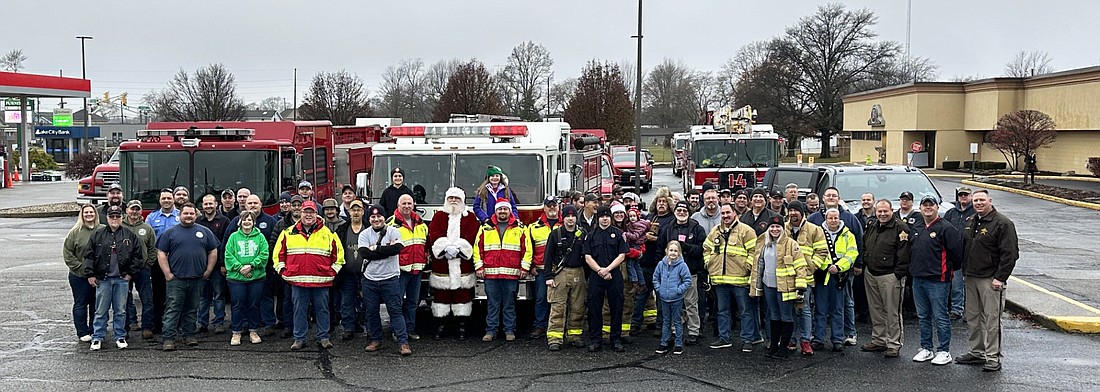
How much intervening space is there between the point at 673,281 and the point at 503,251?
173 centimetres

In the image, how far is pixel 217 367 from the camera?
29.4 feet

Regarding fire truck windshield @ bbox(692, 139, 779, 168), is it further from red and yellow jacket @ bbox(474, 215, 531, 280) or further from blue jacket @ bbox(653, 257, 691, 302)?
red and yellow jacket @ bbox(474, 215, 531, 280)

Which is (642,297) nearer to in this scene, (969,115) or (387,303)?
(387,303)

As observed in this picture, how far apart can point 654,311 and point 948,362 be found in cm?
309

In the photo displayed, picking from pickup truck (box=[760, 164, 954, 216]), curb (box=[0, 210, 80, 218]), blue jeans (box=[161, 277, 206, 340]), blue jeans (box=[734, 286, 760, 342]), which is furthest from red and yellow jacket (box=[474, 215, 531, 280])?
curb (box=[0, 210, 80, 218])

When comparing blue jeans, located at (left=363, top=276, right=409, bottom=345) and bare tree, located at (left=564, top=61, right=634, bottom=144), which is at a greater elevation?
bare tree, located at (left=564, top=61, right=634, bottom=144)

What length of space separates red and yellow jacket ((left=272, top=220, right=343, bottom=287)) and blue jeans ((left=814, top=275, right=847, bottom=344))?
4.72m

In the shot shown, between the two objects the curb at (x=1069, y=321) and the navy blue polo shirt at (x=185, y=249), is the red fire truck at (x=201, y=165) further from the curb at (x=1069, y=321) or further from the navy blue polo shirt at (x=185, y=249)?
the curb at (x=1069, y=321)

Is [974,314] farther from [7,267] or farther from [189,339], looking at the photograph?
[7,267]

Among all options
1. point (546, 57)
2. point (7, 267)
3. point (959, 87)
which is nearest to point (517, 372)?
point (7, 267)

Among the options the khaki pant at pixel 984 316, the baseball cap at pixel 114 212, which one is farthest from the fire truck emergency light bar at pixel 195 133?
the khaki pant at pixel 984 316

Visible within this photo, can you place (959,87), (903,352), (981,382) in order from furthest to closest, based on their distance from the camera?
1. (959,87)
2. (903,352)
3. (981,382)

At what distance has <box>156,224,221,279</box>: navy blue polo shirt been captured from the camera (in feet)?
31.6

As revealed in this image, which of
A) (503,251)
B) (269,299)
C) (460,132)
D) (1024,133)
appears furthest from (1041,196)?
(269,299)
